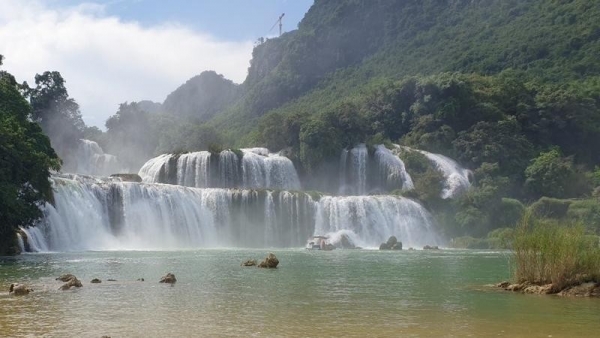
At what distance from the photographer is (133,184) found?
1622 inches

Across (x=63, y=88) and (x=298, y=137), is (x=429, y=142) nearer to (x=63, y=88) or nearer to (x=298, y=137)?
(x=298, y=137)

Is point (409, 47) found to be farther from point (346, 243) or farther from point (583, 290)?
point (583, 290)

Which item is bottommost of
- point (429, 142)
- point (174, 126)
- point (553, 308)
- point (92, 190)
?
point (553, 308)

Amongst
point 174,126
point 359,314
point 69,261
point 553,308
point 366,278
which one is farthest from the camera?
point 174,126

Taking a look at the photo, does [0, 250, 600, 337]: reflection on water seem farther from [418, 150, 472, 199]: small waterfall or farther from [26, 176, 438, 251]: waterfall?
[418, 150, 472, 199]: small waterfall

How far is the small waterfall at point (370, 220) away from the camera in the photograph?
47.3m

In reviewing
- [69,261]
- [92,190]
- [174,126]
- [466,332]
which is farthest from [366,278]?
[174,126]

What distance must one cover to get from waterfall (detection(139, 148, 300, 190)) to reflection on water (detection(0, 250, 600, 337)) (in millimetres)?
33663

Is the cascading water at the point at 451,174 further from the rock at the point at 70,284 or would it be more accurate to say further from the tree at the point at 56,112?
the rock at the point at 70,284

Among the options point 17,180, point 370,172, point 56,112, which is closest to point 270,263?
point 17,180

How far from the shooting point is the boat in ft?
134

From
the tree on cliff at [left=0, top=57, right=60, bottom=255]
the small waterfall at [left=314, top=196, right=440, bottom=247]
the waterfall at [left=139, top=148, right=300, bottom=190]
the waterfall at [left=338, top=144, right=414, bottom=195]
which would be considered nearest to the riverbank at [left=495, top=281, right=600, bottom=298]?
the tree on cliff at [left=0, top=57, right=60, bottom=255]

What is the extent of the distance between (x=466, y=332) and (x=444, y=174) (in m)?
49.7

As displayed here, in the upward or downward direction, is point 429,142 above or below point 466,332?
above
